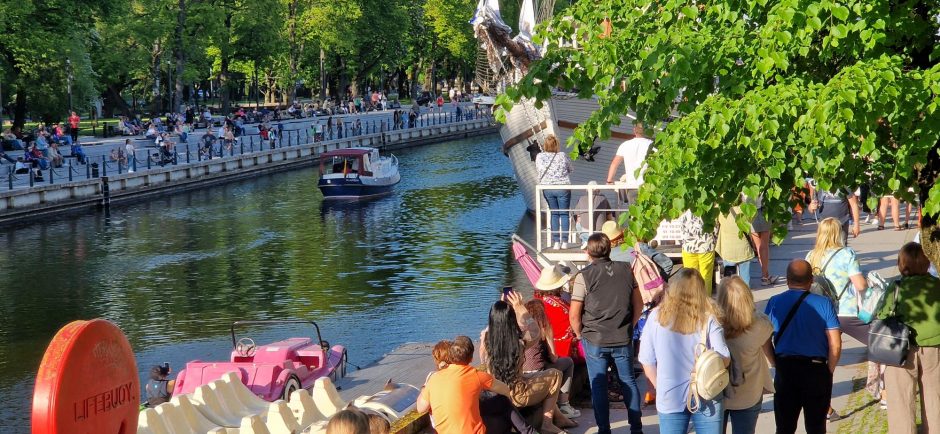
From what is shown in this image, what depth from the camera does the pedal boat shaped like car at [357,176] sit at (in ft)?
160

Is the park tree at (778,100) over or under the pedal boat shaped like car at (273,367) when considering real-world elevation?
over

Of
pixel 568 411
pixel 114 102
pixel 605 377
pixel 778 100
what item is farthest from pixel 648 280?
pixel 114 102

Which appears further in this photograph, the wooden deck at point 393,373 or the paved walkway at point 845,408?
the wooden deck at point 393,373

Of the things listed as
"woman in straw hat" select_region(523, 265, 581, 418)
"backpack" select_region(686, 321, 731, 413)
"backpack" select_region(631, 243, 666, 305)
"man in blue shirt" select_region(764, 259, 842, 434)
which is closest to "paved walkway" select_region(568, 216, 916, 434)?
"woman in straw hat" select_region(523, 265, 581, 418)

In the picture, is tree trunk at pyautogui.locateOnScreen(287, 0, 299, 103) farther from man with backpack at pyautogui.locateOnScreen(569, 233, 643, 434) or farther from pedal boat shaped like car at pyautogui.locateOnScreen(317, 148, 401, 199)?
man with backpack at pyautogui.locateOnScreen(569, 233, 643, 434)

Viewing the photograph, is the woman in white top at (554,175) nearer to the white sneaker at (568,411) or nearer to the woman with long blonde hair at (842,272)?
the woman with long blonde hair at (842,272)

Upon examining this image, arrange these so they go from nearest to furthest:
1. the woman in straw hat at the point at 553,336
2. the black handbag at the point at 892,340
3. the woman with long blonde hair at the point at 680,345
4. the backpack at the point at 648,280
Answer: the woman with long blonde hair at the point at 680,345 < the black handbag at the point at 892,340 < the woman in straw hat at the point at 553,336 < the backpack at the point at 648,280

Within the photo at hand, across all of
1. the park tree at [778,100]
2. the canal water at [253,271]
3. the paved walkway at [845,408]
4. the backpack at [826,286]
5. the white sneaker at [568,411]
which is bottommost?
the canal water at [253,271]

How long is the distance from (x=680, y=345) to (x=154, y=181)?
44.2m

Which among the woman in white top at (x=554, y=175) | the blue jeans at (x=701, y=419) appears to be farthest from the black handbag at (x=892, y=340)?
the woman in white top at (x=554, y=175)

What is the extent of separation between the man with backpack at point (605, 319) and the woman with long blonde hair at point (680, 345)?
1.24 m

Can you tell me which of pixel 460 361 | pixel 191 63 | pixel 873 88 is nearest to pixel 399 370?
pixel 460 361

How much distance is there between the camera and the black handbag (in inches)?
359

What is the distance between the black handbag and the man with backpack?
175cm
